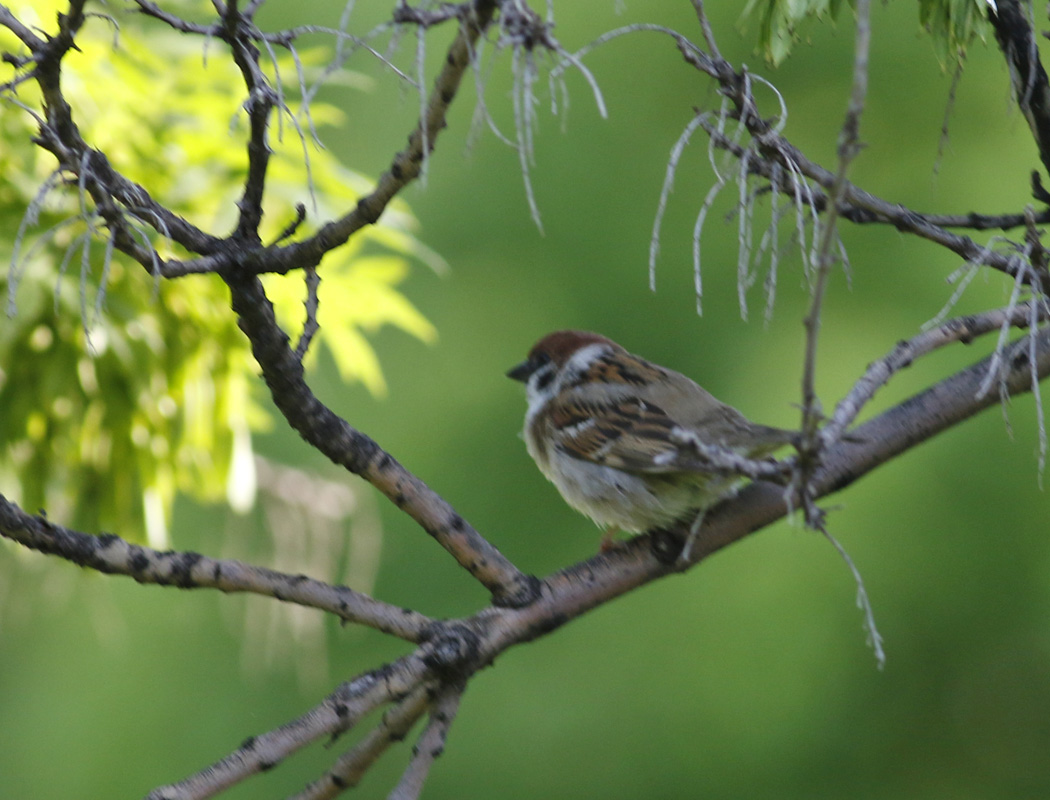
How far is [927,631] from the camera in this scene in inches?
163

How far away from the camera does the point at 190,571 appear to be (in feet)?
4.57

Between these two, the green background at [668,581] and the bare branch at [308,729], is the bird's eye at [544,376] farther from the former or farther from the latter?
the green background at [668,581]

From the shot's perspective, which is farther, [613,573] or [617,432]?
[617,432]

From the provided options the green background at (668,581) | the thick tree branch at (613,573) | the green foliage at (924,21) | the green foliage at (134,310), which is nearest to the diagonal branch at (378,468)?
the thick tree branch at (613,573)

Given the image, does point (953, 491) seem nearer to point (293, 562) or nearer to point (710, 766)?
point (710, 766)

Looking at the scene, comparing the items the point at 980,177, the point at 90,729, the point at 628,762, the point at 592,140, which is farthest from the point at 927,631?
the point at 90,729

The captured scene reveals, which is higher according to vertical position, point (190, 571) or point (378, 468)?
point (378, 468)

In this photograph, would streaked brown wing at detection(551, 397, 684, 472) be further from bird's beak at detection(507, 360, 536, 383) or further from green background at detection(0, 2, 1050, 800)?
green background at detection(0, 2, 1050, 800)

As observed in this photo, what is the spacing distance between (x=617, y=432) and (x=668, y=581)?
2806mm

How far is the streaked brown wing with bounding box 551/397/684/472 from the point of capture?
1935 millimetres

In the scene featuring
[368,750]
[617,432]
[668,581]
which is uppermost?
[668,581]

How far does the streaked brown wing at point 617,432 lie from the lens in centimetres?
193

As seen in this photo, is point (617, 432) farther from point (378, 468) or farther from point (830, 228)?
point (830, 228)

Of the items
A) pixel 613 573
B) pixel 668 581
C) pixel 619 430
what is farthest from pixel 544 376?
pixel 668 581
